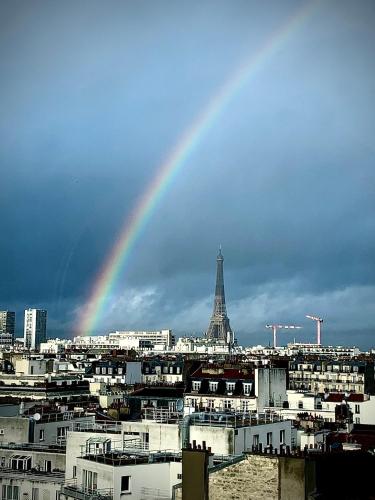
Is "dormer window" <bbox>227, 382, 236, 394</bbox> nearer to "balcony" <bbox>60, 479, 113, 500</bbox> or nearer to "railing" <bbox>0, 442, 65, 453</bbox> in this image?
"railing" <bbox>0, 442, 65, 453</bbox>

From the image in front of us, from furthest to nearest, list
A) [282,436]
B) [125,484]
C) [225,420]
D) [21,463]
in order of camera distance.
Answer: [282,436] < [21,463] < [225,420] < [125,484]

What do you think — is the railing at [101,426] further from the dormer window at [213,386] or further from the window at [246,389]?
the dormer window at [213,386]

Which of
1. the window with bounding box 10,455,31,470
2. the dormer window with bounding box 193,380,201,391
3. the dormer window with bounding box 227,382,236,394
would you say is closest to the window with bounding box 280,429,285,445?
→ the window with bounding box 10,455,31,470

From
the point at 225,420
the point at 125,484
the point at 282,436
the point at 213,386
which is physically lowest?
the point at 125,484

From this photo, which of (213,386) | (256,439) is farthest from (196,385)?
(256,439)

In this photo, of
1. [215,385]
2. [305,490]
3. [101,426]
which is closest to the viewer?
[305,490]

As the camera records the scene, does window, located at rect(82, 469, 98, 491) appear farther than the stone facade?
Yes

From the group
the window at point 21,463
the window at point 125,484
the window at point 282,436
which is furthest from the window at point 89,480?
the window at point 282,436

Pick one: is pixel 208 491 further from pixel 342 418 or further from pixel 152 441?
pixel 342 418

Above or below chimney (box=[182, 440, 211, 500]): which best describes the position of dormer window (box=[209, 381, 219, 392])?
above

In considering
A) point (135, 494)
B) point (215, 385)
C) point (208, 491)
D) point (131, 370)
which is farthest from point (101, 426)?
point (131, 370)

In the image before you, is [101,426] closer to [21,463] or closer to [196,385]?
[21,463]
